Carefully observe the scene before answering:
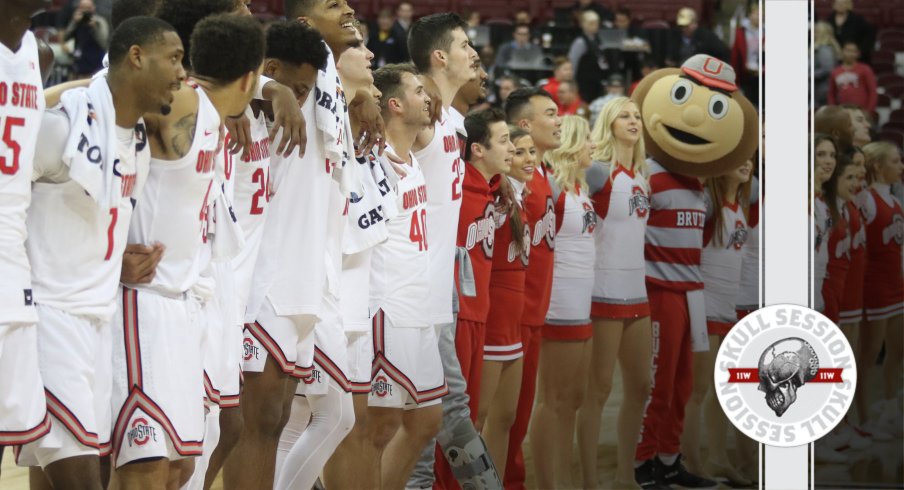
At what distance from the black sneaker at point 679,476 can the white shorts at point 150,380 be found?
3165 mm

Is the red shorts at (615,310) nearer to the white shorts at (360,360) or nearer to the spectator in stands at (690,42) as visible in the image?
the spectator in stands at (690,42)

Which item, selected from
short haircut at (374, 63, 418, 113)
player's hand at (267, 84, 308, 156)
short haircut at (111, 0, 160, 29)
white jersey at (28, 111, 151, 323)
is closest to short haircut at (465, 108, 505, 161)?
short haircut at (374, 63, 418, 113)

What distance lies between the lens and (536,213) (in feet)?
17.8

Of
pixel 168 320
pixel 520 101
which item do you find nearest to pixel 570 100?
pixel 520 101

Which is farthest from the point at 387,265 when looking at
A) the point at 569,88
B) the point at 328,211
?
the point at 569,88

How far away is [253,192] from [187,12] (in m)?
0.55

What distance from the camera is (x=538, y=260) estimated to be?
5.41 m

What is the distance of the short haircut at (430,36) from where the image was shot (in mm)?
4984

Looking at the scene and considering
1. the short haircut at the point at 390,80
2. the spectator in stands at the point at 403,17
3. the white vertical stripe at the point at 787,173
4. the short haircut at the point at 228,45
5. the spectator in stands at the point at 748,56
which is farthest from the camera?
the spectator in stands at the point at 403,17

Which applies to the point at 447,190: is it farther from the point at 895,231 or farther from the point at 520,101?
the point at 895,231

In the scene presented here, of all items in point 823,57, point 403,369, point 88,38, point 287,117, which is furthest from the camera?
point 88,38

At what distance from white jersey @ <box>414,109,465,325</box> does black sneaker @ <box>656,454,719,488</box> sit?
1647mm

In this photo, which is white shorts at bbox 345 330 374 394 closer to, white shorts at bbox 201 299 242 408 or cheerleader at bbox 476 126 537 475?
white shorts at bbox 201 299 242 408

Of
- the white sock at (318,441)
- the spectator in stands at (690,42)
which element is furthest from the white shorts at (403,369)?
the spectator in stands at (690,42)
